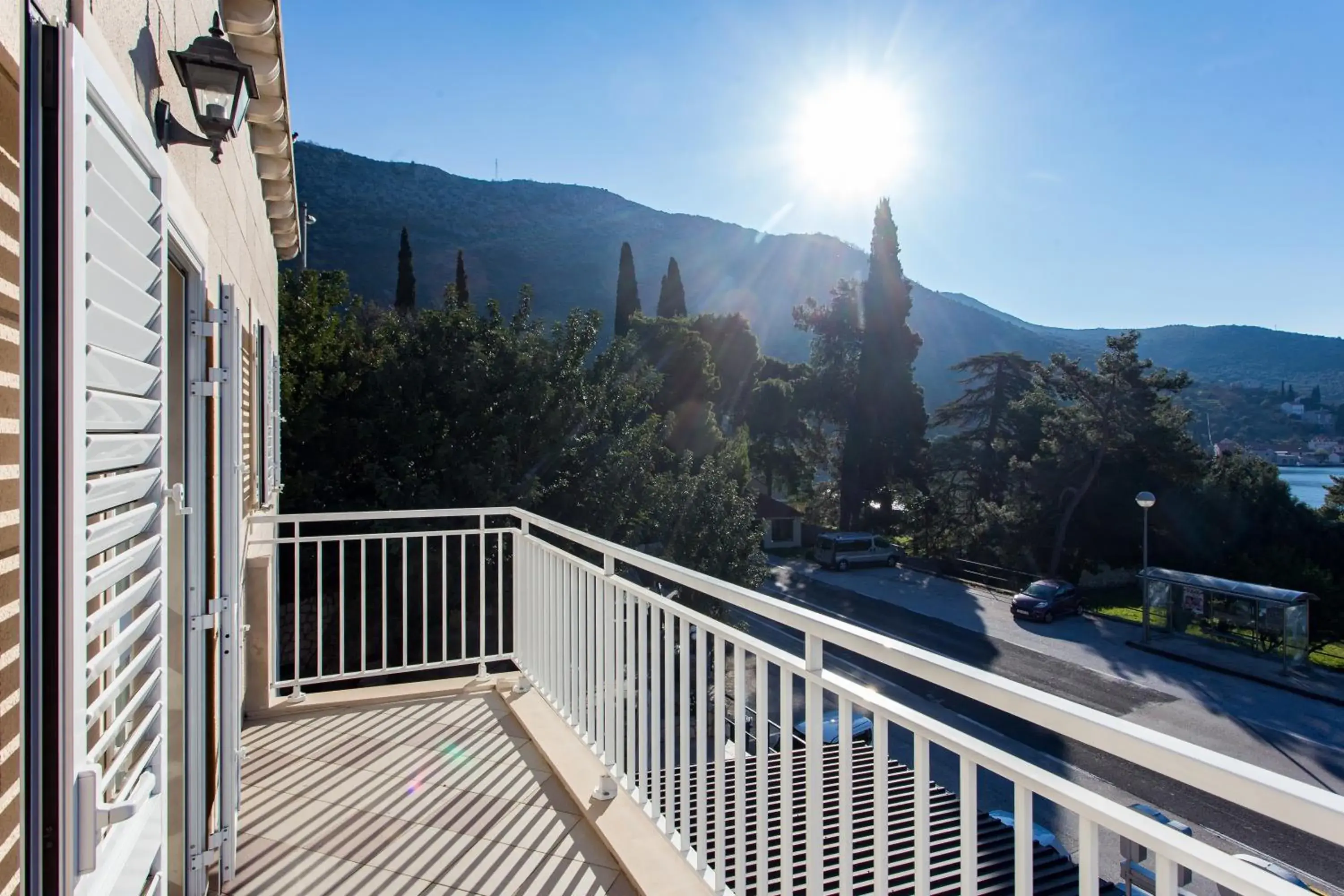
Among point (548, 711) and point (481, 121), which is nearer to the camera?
point (548, 711)

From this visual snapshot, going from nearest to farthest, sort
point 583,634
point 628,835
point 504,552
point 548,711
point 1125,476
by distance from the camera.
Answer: point 628,835
point 583,634
point 548,711
point 504,552
point 1125,476

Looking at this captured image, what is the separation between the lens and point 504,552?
871 centimetres

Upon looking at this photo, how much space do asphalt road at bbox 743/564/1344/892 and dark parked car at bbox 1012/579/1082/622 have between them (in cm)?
201

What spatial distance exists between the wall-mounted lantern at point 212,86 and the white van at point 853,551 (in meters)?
22.5

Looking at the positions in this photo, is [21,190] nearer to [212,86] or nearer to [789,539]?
[212,86]

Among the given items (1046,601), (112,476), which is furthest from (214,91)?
(1046,601)

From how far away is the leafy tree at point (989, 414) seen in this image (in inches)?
999

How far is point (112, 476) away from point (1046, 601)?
19955 millimetres

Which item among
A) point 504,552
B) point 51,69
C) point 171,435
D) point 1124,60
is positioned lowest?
point 504,552

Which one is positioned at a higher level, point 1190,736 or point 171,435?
point 171,435

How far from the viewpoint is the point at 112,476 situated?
1.10 m

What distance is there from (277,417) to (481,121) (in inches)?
348

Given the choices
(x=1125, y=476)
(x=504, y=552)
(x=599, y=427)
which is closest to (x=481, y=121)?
(x=599, y=427)

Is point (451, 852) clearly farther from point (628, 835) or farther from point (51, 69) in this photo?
point (51, 69)
